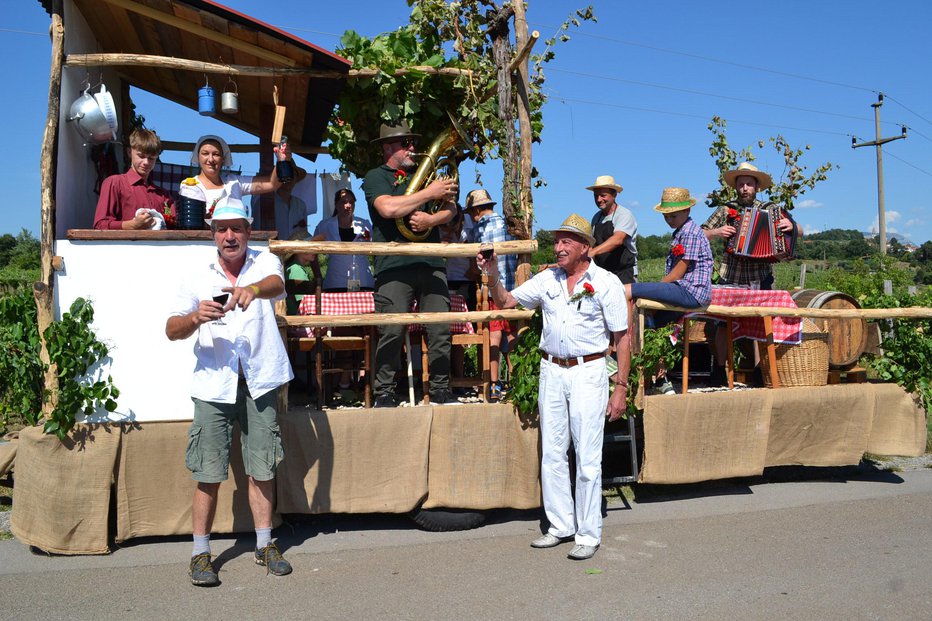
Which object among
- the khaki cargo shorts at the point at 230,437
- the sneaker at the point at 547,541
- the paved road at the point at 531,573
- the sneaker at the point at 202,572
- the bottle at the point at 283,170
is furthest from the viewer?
the bottle at the point at 283,170

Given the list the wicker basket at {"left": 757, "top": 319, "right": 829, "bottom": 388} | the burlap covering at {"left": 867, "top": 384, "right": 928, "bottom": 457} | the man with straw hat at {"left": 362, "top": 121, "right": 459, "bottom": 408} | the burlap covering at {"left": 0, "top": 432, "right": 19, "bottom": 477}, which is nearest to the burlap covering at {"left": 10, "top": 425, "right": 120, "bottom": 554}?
the burlap covering at {"left": 0, "top": 432, "right": 19, "bottom": 477}

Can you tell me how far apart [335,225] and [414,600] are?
4132 millimetres

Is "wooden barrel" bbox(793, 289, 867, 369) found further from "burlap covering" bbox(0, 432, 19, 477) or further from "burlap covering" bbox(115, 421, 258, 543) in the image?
"burlap covering" bbox(0, 432, 19, 477)

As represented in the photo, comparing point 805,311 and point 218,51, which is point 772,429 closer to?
point 805,311

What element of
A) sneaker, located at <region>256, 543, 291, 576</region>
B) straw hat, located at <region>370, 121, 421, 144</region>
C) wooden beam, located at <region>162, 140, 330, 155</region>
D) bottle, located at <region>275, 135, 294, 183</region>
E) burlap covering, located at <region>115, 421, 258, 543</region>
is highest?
wooden beam, located at <region>162, 140, 330, 155</region>

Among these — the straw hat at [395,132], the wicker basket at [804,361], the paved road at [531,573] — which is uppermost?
the straw hat at [395,132]

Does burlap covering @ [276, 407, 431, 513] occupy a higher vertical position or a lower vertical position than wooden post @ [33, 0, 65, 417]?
lower

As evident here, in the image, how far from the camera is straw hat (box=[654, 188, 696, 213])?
6.64 meters

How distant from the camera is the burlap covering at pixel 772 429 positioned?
6199 millimetres

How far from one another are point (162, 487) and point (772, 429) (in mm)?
4615

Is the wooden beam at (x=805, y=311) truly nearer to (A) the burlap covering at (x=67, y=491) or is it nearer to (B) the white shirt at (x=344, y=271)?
(B) the white shirt at (x=344, y=271)

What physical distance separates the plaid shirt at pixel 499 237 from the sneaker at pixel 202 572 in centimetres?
357

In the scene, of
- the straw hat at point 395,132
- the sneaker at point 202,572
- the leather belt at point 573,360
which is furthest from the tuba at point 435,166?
the sneaker at point 202,572

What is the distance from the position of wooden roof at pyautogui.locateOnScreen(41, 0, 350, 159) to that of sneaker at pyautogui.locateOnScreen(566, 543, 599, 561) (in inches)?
154
